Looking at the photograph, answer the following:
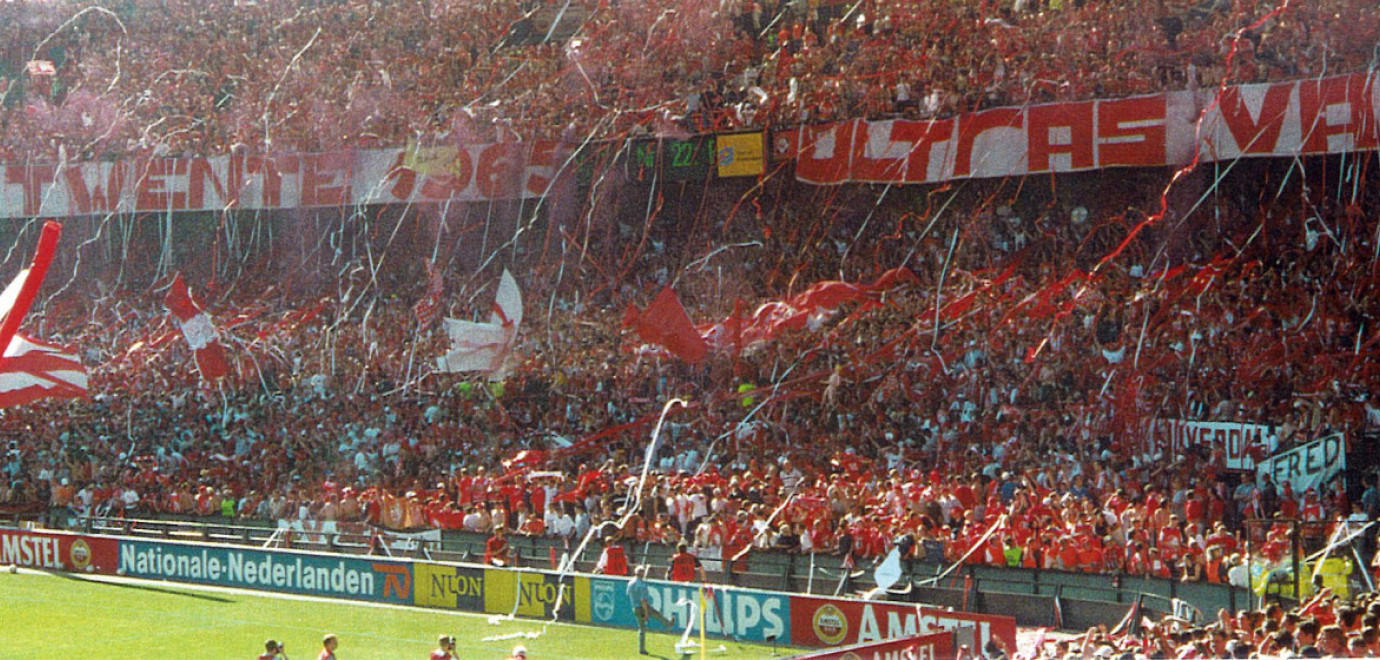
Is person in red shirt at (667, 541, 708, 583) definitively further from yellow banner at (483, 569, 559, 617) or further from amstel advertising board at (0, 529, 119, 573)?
amstel advertising board at (0, 529, 119, 573)

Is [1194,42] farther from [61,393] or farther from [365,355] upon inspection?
[61,393]

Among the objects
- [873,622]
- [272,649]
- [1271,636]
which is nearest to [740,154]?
[873,622]

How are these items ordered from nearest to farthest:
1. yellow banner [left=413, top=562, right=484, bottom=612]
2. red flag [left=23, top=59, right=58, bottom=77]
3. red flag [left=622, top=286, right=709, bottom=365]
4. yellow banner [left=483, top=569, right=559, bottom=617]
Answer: yellow banner [left=483, top=569, right=559, bottom=617] → yellow banner [left=413, top=562, right=484, bottom=612] → red flag [left=622, top=286, right=709, bottom=365] → red flag [left=23, top=59, right=58, bottom=77]

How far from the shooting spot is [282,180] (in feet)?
107

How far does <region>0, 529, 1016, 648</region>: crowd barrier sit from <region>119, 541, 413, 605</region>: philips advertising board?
0.01 metres

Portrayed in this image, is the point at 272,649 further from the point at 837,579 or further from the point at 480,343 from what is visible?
the point at 480,343

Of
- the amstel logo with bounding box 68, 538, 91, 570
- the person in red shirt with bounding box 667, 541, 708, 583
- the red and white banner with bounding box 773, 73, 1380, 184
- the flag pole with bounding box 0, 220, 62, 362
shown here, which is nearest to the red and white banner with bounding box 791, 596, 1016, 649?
the person in red shirt with bounding box 667, 541, 708, 583

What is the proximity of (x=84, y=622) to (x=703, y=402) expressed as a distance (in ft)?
29.7

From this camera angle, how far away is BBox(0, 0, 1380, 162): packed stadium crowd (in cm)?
2334

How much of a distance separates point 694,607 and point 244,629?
237 inches

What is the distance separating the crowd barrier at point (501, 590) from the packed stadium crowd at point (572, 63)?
10.1 meters

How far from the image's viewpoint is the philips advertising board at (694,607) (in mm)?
17312

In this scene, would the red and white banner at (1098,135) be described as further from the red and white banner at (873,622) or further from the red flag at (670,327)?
the red and white banner at (873,622)

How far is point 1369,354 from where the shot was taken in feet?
61.6
